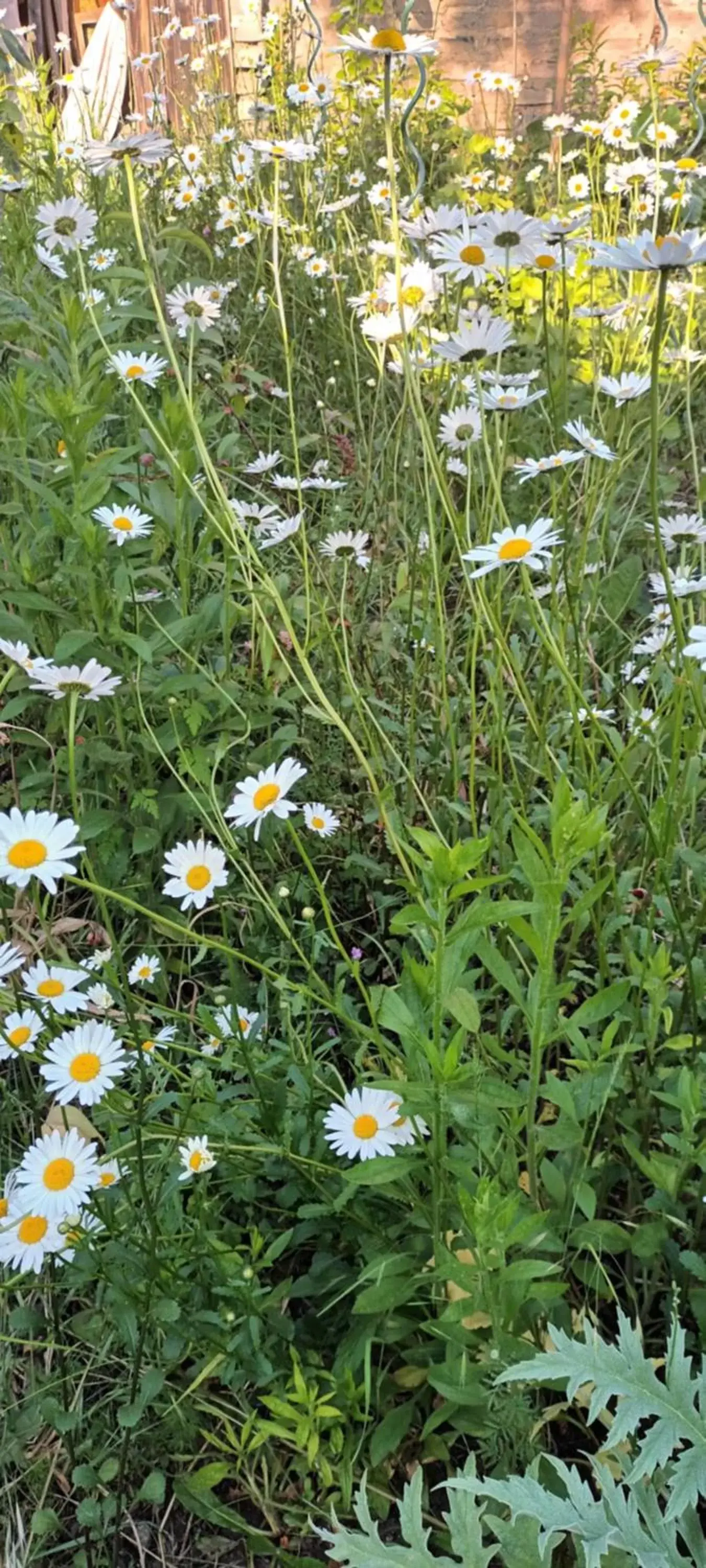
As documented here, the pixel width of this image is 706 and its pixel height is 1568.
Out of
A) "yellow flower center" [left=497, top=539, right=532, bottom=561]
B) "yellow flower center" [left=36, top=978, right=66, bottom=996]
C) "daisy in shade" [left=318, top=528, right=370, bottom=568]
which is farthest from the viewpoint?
"daisy in shade" [left=318, top=528, right=370, bottom=568]

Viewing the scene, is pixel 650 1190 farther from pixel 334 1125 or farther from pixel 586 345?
pixel 586 345

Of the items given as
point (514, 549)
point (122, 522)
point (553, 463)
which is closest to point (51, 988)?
point (514, 549)

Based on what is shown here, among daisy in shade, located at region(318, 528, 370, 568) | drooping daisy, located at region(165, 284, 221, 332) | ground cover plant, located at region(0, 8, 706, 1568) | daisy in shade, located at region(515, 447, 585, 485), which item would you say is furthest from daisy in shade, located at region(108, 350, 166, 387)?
daisy in shade, located at region(515, 447, 585, 485)

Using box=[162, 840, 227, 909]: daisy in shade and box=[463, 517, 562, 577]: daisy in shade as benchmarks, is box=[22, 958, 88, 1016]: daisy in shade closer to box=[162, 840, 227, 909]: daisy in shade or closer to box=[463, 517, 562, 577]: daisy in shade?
box=[162, 840, 227, 909]: daisy in shade

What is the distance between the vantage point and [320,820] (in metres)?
1.47

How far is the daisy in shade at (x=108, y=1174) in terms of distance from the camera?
1.00 metres

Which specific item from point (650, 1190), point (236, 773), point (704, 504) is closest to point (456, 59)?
point (704, 504)

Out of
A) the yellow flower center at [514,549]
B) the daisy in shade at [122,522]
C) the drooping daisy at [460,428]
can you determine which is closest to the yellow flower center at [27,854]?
the yellow flower center at [514,549]

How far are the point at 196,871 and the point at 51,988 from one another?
23 centimetres

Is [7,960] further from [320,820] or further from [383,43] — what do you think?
[383,43]

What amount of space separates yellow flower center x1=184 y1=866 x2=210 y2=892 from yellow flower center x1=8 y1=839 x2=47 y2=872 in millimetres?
239

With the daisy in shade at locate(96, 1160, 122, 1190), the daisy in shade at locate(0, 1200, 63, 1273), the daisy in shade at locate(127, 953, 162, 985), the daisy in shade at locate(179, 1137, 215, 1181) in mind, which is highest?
the daisy in shade at locate(127, 953, 162, 985)

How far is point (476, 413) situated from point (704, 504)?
1196 millimetres

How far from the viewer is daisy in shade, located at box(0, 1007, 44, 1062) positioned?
104 cm
